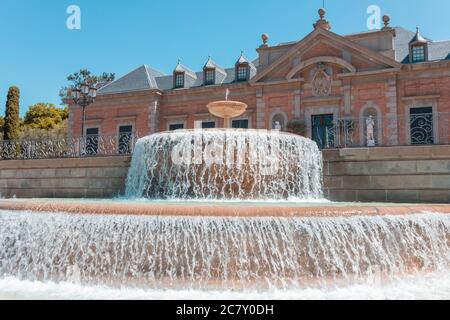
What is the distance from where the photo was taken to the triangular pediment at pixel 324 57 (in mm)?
20672

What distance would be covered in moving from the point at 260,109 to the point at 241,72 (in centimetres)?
345

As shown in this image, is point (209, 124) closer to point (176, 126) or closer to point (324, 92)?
point (176, 126)

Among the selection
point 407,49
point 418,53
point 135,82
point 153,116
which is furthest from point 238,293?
point 135,82

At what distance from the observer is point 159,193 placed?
10031 mm

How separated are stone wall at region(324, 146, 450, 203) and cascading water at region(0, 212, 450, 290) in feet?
16.3

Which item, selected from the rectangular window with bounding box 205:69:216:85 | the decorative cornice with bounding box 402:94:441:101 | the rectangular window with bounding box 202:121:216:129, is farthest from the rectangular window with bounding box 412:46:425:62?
the rectangular window with bounding box 202:121:216:129

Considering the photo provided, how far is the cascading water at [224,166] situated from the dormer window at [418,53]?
1349 centimetres

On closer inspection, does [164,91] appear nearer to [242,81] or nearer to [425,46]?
[242,81]

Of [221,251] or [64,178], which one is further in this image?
[64,178]

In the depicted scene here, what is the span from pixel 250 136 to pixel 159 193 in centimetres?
265

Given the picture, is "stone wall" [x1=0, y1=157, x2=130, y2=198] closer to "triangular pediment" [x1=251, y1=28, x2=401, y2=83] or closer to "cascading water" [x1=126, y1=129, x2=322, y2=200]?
"cascading water" [x1=126, y1=129, x2=322, y2=200]

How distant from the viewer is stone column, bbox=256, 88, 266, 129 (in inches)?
900

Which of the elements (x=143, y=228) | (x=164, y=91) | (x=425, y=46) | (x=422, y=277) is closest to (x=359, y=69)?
(x=425, y=46)

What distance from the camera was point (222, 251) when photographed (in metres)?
5.23
